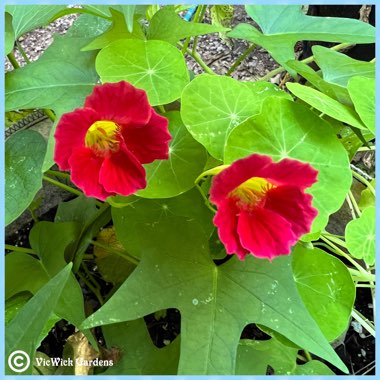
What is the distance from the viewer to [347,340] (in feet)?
3.75

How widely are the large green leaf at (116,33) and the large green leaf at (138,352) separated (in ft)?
1.54

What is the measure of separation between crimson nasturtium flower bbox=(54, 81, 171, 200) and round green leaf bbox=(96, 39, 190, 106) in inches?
4.7

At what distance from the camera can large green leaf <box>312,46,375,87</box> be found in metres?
0.85

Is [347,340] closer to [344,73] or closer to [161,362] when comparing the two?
[161,362]

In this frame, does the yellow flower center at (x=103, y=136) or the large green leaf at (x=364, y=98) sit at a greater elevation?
the yellow flower center at (x=103, y=136)

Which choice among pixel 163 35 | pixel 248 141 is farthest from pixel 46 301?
pixel 163 35

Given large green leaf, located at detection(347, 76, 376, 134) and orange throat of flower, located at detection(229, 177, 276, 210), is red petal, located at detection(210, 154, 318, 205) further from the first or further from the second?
large green leaf, located at detection(347, 76, 376, 134)

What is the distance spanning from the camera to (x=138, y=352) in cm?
90

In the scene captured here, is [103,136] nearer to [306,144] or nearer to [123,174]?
[123,174]

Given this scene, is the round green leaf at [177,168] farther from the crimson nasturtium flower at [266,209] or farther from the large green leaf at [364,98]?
the large green leaf at [364,98]

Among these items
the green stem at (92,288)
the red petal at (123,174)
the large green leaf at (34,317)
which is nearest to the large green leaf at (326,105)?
the red petal at (123,174)

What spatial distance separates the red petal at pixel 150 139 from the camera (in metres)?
0.63

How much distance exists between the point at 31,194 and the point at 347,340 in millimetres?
761

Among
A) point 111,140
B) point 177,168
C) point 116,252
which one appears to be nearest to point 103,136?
point 111,140
